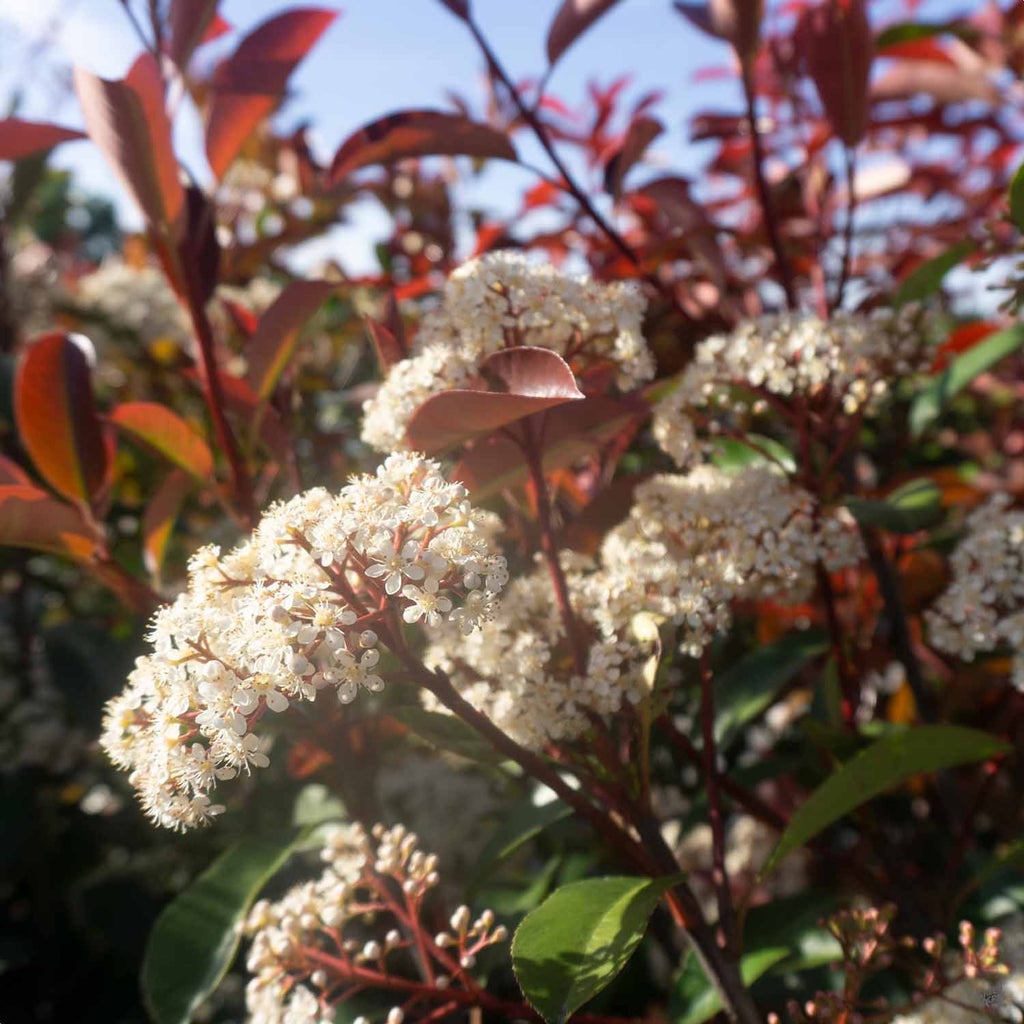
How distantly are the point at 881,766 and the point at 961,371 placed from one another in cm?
83

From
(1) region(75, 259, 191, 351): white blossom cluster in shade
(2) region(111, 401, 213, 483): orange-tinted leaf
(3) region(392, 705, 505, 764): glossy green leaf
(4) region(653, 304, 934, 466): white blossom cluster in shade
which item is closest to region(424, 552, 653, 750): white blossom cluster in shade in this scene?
(3) region(392, 705, 505, 764): glossy green leaf

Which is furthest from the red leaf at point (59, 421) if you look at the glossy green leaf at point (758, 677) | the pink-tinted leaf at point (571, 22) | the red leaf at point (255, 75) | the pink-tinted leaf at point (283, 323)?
the glossy green leaf at point (758, 677)

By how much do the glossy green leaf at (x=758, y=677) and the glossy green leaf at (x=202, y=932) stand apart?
0.64 meters

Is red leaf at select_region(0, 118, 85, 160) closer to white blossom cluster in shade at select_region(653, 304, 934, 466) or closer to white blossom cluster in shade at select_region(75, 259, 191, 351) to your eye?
white blossom cluster in shade at select_region(653, 304, 934, 466)

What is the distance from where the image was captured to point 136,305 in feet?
9.02

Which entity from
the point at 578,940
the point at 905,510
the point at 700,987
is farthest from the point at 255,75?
the point at 700,987

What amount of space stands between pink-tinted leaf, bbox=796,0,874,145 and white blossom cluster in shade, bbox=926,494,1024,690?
0.65 m

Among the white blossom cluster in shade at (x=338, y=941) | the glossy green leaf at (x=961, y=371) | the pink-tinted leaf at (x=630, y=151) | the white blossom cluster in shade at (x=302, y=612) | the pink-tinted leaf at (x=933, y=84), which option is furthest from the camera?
the pink-tinted leaf at (x=933, y=84)

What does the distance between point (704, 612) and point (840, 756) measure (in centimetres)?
40

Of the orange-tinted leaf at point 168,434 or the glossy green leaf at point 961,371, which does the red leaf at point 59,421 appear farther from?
the glossy green leaf at point 961,371

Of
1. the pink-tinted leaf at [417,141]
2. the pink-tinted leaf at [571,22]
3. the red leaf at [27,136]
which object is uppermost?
the pink-tinted leaf at [571,22]

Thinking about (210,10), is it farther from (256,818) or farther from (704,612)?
(256,818)

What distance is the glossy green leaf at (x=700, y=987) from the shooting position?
961mm

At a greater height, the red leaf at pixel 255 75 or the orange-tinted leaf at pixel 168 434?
the red leaf at pixel 255 75
